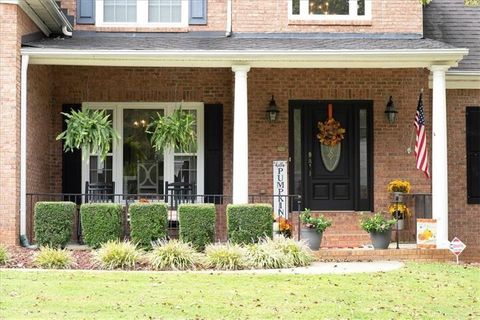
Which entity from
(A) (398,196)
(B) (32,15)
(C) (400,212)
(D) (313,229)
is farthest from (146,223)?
(C) (400,212)

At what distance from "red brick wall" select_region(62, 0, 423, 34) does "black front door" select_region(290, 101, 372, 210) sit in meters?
1.55

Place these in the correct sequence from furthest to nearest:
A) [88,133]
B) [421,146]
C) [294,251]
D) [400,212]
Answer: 1. [400,212]
2. [421,146]
3. [88,133]
4. [294,251]

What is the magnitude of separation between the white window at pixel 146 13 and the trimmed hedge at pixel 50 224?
4.68 metres

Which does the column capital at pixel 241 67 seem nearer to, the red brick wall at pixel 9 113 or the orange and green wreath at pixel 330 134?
the orange and green wreath at pixel 330 134

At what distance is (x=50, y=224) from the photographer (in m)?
14.7

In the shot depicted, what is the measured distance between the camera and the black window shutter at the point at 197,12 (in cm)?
1759

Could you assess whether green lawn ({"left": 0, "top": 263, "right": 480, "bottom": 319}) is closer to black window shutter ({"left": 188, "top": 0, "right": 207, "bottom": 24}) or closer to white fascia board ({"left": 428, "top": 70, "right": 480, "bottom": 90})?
white fascia board ({"left": 428, "top": 70, "right": 480, "bottom": 90})

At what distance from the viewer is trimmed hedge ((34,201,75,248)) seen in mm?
14695

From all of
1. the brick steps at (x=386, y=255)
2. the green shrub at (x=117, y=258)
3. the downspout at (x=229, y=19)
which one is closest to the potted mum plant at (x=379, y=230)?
the brick steps at (x=386, y=255)

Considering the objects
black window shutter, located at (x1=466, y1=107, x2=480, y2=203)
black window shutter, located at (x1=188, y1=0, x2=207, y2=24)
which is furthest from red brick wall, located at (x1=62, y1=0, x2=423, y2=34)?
black window shutter, located at (x1=466, y1=107, x2=480, y2=203)

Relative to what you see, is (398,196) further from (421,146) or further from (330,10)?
(330,10)

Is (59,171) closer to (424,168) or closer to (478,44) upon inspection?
(424,168)

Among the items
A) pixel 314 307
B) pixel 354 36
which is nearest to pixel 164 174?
pixel 354 36

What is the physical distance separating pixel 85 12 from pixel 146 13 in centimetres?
124
